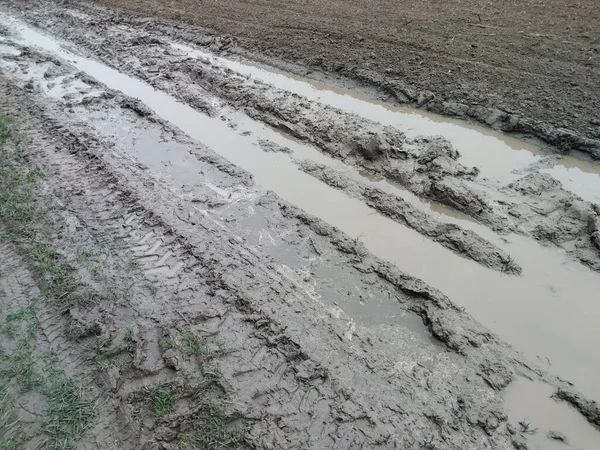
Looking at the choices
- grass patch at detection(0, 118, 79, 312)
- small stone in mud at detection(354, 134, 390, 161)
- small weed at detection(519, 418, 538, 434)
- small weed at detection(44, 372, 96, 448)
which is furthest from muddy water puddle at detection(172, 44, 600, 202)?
small weed at detection(44, 372, 96, 448)

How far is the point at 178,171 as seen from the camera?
6.75m

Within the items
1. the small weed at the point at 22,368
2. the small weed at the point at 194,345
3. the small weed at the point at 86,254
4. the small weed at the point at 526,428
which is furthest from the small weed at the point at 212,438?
the small weed at the point at 86,254

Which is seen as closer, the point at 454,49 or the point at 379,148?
the point at 379,148

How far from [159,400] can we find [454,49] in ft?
30.0

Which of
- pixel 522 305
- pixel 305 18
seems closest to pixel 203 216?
pixel 522 305

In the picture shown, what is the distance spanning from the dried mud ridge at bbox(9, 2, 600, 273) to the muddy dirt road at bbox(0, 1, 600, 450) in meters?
0.04

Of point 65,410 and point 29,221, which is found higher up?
point 29,221

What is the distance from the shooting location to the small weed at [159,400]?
3492 mm

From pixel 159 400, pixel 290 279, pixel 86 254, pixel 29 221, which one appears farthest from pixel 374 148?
pixel 29 221

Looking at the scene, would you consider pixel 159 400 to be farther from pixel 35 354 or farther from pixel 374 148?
pixel 374 148

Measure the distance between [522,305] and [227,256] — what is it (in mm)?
3532

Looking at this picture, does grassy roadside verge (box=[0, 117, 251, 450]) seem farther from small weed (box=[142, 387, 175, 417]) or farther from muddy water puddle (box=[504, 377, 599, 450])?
muddy water puddle (box=[504, 377, 599, 450])

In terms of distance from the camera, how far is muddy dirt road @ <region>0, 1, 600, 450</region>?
356cm

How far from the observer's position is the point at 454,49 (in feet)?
30.1
